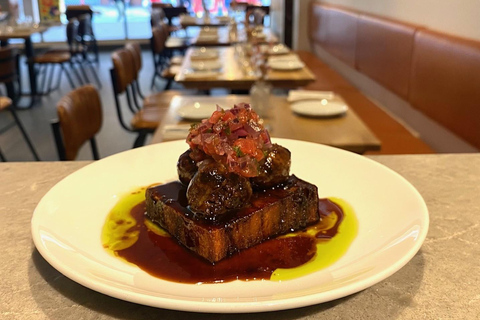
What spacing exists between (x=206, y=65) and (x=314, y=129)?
60.3 inches

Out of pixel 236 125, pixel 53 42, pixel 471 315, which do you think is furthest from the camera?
pixel 53 42

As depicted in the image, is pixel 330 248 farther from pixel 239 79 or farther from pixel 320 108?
pixel 239 79

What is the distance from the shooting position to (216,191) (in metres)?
0.77

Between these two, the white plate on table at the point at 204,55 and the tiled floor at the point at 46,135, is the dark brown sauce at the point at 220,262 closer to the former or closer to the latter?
the white plate on table at the point at 204,55

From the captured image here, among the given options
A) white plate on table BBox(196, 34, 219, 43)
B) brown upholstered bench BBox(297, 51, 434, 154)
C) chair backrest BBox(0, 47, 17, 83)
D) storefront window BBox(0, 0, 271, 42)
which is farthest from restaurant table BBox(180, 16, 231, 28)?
storefront window BBox(0, 0, 271, 42)

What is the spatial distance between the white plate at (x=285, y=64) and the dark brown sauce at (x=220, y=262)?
246 centimetres

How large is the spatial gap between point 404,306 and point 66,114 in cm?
161

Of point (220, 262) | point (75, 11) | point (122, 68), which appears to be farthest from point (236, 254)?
point (75, 11)

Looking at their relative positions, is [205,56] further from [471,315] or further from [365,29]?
[471,315]

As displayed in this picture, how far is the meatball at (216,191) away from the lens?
771 millimetres

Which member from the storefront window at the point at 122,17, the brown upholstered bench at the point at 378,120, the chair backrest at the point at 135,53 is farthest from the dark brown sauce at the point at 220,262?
the storefront window at the point at 122,17

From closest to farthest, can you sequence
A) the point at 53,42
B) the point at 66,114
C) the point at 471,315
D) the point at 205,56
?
the point at 471,315 → the point at 66,114 → the point at 205,56 → the point at 53,42

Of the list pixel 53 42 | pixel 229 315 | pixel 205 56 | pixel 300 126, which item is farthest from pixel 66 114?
pixel 53 42

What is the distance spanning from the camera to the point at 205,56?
12.1 ft
